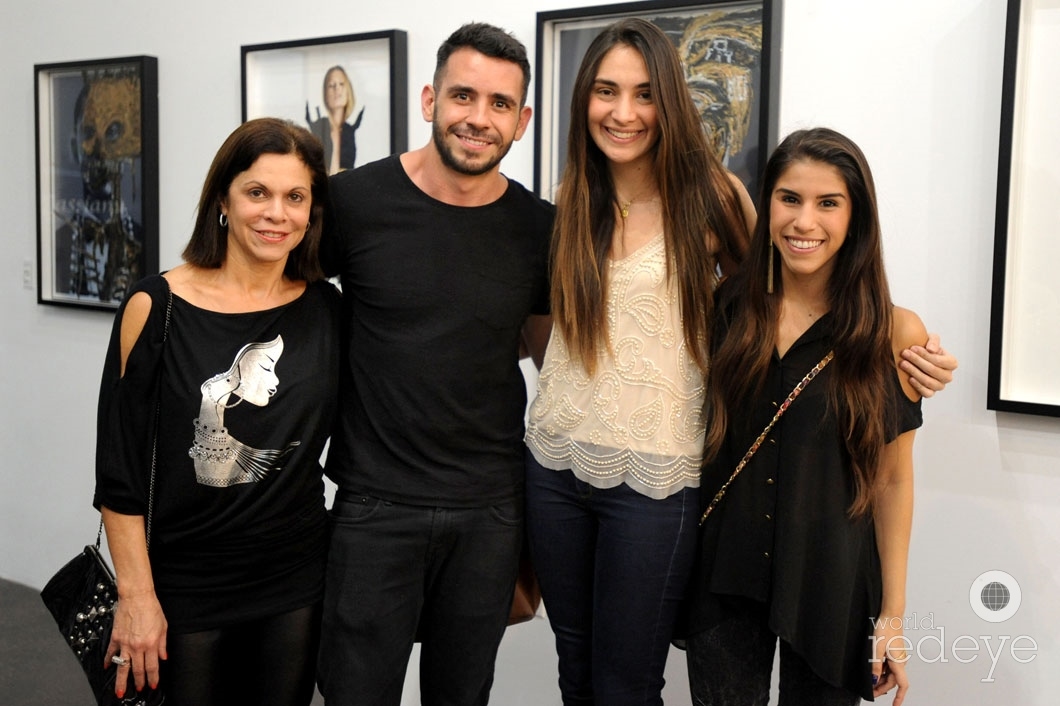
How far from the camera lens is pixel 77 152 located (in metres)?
3.41

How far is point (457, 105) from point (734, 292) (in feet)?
2.05

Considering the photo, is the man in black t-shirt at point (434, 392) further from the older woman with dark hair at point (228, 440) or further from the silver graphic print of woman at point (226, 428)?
the silver graphic print of woman at point (226, 428)

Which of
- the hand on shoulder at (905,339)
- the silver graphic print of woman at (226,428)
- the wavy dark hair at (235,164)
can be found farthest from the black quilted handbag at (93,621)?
the hand on shoulder at (905,339)

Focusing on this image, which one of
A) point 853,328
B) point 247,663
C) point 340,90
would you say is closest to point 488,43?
point 853,328

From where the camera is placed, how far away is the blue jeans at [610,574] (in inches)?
72.0

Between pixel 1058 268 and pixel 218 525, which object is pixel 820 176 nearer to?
pixel 1058 268

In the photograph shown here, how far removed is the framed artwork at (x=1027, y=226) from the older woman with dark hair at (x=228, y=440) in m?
1.26

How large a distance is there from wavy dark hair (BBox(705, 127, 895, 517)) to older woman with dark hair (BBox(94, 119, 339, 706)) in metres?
0.77

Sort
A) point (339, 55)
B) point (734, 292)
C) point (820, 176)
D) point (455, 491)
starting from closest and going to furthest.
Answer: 1. point (820, 176)
2. point (734, 292)
3. point (455, 491)
4. point (339, 55)

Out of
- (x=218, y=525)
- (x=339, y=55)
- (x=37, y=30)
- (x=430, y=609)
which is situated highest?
(x=37, y=30)

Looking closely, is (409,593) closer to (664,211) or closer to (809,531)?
(809,531)

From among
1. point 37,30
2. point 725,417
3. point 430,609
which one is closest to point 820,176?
point 725,417

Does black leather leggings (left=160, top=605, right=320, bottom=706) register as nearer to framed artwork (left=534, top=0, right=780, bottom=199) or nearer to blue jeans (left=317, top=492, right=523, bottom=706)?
blue jeans (left=317, top=492, right=523, bottom=706)

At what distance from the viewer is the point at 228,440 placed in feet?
5.85
